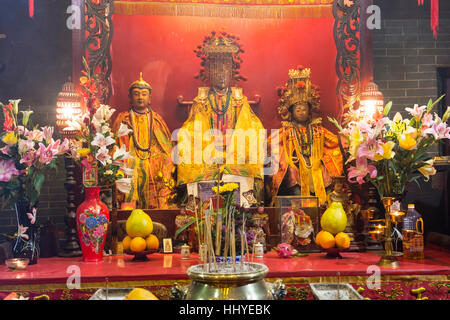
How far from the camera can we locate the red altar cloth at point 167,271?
256 centimetres

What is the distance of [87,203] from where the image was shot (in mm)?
3004

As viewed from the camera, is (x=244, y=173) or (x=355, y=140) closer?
(x=355, y=140)

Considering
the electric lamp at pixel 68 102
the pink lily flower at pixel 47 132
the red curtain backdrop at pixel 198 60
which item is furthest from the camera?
the red curtain backdrop at pixel 198 60

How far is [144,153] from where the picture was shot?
429cm

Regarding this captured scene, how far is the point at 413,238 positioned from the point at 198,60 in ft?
9.04

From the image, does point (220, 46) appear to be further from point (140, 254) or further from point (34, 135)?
point (140, 254)

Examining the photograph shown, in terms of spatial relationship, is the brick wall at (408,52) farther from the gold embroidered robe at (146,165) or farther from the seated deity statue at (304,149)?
the gold embroidered robe at (146,165)

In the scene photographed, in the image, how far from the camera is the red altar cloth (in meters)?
2.56

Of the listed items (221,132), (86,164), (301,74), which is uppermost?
(301,74)

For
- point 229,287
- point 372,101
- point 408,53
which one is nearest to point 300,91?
point 372,101

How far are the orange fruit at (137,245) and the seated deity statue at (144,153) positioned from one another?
123 centimetres

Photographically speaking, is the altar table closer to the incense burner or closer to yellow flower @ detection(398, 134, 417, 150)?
yellow flower @ detection(398, 134, 417, 150)

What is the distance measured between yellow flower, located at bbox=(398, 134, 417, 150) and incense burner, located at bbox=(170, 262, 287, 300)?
1766 mm

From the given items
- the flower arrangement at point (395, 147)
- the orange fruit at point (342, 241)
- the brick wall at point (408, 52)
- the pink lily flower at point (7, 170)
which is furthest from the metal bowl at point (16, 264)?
the brick wall at point (408, 52)
